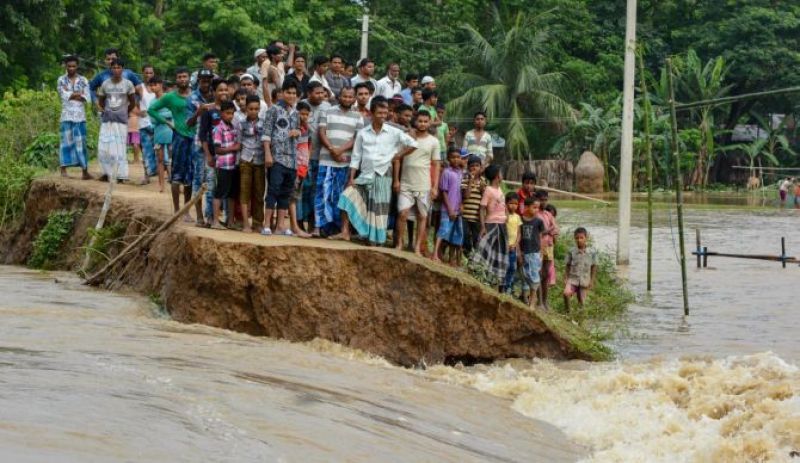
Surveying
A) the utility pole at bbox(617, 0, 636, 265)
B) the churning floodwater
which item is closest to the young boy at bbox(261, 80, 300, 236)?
the churning floodwater

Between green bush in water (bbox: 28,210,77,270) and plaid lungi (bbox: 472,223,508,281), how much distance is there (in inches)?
186

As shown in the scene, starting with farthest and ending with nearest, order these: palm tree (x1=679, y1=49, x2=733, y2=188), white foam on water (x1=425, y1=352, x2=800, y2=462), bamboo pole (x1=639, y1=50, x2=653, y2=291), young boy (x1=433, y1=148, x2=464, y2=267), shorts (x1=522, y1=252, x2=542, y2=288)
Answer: palm tree (x1=679, y1=49, x2=733, y2=188)
bamboo pole (x1=639, y1=50, x2=653, y2=291)
shorts (x1=522, y1=252, x2=542, y2=288)
young boy (x1=433, y1=148, x2=464, y2=267)
white foam on water (x1=425, y1=352, x2=800, y2=462)

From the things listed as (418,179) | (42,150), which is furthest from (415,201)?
(42,150)

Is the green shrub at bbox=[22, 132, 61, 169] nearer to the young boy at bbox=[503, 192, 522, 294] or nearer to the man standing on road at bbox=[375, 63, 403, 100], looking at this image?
the man standing on road at bbox=[375, 63, 403, 100]

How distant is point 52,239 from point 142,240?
2674 mm

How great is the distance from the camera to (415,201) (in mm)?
11758

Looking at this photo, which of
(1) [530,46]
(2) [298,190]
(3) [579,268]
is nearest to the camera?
(2) [298,190]

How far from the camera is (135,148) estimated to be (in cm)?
1853

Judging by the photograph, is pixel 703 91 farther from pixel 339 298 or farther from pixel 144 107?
pixel 339 298

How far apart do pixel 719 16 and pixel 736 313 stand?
31734 millimetres

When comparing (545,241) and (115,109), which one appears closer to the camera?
(545,241)

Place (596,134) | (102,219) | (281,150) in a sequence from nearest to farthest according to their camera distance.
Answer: (281,150) → (102,219) → (596,134)

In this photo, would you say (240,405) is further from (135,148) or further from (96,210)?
(135,148)

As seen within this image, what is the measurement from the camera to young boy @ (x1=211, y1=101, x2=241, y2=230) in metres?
11.3
